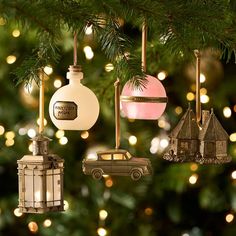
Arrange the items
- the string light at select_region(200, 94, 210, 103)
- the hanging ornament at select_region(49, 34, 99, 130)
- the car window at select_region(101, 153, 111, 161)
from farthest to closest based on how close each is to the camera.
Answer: the string light at select_region(200, 94, 210, 103) → the car window at select_region(101, 153, 111, 161) → the hanging ornament at select_region(49, 34, 99, 130)

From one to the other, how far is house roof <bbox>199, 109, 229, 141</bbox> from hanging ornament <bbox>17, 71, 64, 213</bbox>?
241 millimetres

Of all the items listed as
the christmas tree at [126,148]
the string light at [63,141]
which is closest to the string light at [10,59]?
the christmas tree at [126,148]

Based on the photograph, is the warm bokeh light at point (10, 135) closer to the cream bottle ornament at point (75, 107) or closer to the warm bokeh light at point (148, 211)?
the warm bokeh light at point (148, 211)

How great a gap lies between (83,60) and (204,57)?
0.34 metres

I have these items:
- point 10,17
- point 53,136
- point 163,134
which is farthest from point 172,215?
point 10,17

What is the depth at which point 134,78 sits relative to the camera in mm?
1042

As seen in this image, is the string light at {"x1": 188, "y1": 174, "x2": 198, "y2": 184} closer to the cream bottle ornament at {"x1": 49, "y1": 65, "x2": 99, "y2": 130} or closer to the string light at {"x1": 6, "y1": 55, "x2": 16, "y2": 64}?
the string light at {"x1": 6, "y1": 55, "x2": 16, "y2": 64}

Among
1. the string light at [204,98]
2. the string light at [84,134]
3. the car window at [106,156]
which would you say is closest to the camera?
the car window at [106,156]

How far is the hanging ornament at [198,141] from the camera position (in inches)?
53.1

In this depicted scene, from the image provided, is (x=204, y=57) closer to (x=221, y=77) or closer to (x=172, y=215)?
(x=221, y=77)

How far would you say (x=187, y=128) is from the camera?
138 centimetres

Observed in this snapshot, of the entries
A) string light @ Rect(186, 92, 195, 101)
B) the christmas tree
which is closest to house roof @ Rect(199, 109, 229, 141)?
the christmas tree

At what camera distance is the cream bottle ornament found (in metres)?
1.22

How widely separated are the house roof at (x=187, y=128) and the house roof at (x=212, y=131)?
0.02 m
